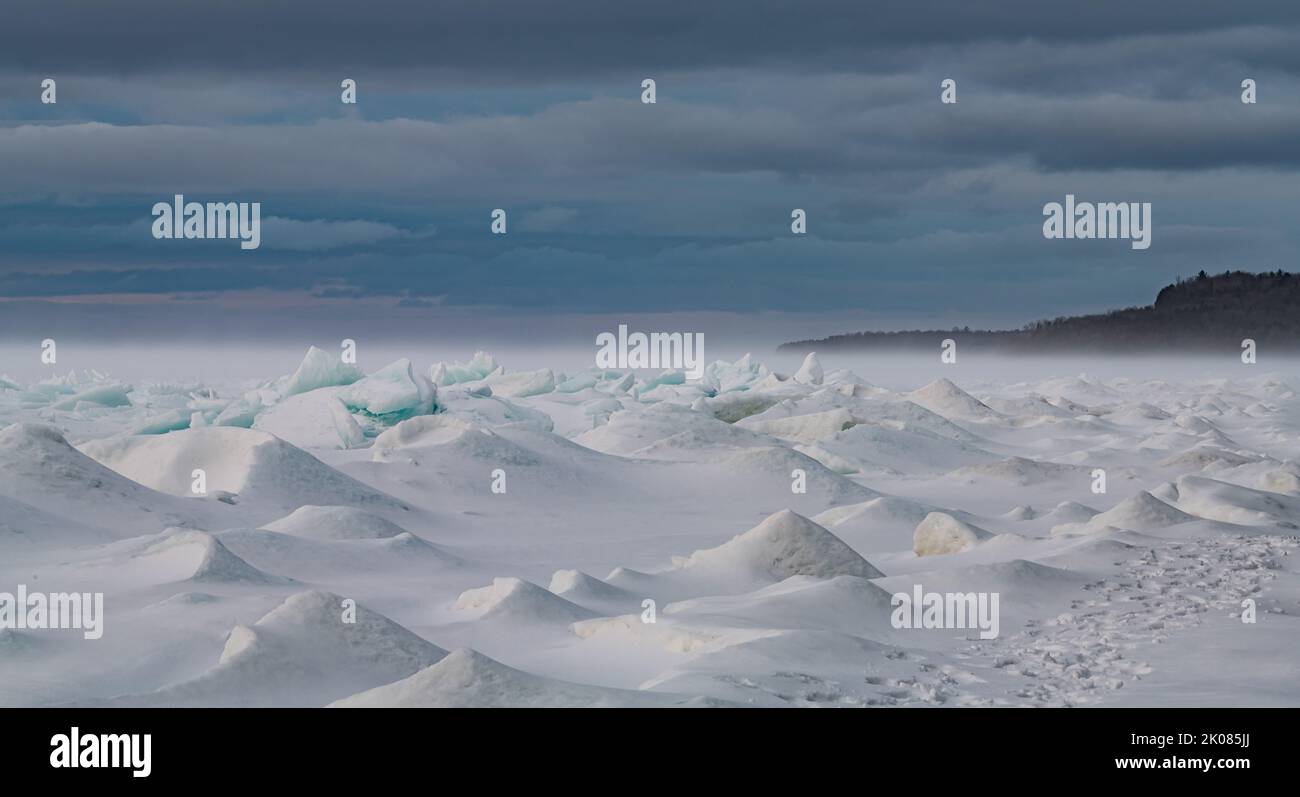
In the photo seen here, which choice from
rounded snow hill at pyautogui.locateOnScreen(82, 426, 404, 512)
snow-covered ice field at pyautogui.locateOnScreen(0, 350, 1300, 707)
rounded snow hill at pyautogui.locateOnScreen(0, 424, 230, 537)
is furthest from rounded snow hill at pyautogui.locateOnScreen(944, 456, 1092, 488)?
rounded snow hill at pyautogui.locateOnScreen(0, 424, 230, 537)

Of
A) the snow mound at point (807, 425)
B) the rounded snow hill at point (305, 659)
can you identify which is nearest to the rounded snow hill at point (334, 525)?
the rounded snow hill at point (305, 659)

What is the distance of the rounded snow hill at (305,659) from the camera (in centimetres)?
896

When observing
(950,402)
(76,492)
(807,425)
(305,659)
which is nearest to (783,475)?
(807,425)

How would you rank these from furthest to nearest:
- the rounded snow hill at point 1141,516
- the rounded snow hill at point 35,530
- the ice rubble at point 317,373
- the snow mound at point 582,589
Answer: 1. the ice rubble at point 317,373
2. the rounded snow hill at point 1141,516
3. the rounded snow hill at point 35,530
4. the snow mound at point 582,589

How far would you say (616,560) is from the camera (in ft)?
58.4

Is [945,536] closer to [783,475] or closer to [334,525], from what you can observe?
[334,525]

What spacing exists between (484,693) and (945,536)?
31.3ft

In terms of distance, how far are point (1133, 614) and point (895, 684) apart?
152 inches

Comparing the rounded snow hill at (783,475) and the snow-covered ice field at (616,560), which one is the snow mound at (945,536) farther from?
the rounded snow hill at (783,475)

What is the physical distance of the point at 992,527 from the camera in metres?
→ 19.4

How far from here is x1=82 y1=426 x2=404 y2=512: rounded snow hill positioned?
20188mm

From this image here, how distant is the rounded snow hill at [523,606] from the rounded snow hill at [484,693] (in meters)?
3.77

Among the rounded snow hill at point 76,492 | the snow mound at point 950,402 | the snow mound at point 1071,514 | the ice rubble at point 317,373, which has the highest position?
the ice rubble at point 317,373

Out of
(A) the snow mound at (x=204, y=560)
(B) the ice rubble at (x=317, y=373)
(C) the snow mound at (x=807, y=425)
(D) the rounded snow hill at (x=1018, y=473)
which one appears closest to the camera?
(A) the snow mound at (x=204, y=560)
